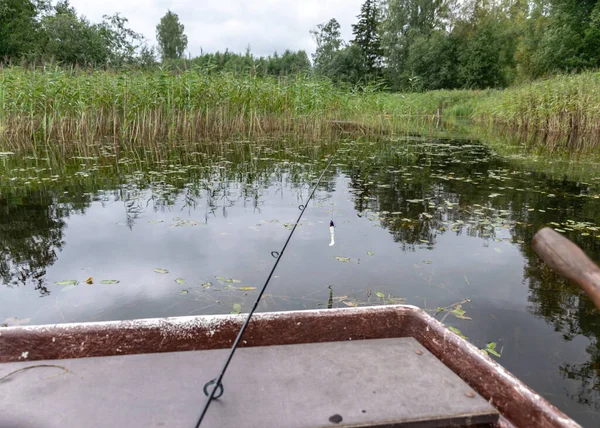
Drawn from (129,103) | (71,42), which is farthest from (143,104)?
(71,42)

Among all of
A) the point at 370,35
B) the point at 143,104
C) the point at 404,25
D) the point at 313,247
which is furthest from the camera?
the point at 370,35

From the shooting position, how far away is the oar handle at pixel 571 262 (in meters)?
1.08

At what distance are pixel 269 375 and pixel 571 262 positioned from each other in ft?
4.42

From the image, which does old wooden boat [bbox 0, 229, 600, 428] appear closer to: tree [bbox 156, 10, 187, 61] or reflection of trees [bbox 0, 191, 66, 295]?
reflection of trees [bbox 0, 191, 66, 295]

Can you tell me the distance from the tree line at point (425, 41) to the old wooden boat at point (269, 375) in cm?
2021

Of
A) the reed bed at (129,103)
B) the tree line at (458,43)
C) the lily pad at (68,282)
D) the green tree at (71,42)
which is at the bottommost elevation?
the lily pad at (68,282)

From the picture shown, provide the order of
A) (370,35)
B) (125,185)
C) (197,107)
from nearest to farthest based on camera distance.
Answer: (125,185)
(197,107)
(370,35)

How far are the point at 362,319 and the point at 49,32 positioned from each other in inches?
1344

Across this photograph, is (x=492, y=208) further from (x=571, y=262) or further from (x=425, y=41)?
(x=425, y=41)

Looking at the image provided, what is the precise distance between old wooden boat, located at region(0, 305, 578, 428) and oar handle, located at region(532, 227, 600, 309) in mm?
600

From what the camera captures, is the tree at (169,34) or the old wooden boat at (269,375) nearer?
the old wooden boat at (269,375)

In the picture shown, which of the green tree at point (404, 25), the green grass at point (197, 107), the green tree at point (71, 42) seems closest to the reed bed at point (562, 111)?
the green grass at point (197, 107)

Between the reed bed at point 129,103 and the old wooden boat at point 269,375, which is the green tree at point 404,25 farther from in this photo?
the old wooden boat at point 269,375

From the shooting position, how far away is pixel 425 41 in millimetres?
41156
